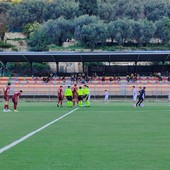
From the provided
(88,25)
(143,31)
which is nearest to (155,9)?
(143,31)

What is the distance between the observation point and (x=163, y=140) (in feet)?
46.7

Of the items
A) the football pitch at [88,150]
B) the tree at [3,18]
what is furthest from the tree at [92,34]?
the football pitch at [88,150]

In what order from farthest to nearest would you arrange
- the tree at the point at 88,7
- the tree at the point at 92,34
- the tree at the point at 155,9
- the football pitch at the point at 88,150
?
the tree at the point at 155,9 → the tree at the point at 88,7 → the tree at the point at 92,34 → the football pitch at the point at 88,150

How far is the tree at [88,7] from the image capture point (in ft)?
397

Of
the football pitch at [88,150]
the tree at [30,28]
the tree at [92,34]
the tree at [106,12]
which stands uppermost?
the tree at [106,12]

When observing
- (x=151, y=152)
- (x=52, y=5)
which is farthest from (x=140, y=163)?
(x=52, y=5)

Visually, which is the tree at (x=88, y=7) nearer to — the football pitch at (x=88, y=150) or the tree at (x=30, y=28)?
the tree at (x=30, y=28)

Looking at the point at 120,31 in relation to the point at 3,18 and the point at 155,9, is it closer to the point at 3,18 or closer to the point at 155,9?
the point at 155,9

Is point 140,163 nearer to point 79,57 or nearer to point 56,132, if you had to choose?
point 56,132

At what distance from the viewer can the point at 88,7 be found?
12169 cm

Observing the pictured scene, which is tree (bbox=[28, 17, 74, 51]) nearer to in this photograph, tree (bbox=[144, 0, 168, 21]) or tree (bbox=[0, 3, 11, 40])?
tree (bbox=[0, 3, 11, 40])

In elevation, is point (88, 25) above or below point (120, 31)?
above

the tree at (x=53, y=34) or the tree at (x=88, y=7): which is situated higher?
the tree at (x=88, y=7)

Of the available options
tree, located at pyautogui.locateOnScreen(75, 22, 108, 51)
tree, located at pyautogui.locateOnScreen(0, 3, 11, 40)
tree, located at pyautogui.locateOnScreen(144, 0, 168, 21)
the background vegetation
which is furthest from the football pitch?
tree, located at pyautogui.locateOnScreen(144, 0, 168, 21)
